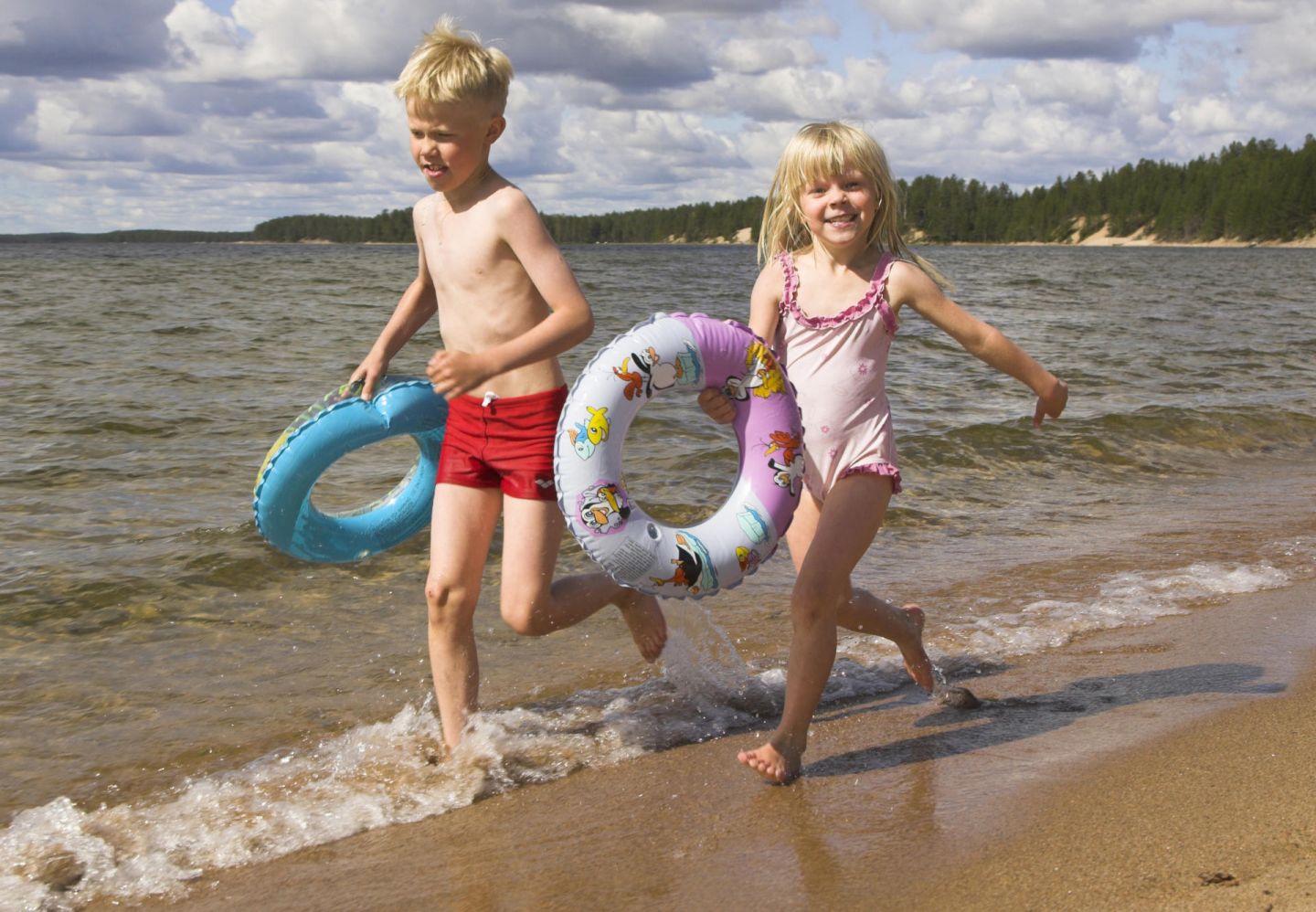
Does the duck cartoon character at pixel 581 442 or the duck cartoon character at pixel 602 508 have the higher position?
the duck cartoon character at pixel 581 442

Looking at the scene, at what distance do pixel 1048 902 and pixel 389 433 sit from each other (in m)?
2.22

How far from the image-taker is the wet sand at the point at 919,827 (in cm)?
246

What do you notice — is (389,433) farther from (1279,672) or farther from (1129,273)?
(1129,273)

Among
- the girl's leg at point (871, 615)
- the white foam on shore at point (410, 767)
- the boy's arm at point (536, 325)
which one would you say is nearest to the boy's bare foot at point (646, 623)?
the white foam on shore at point (410, 767)

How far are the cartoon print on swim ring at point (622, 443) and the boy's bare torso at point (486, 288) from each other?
18 cm

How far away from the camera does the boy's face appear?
124 inches

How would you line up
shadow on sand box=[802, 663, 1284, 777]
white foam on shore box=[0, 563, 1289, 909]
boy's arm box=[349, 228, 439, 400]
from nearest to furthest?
white foam on shore box=[0, 563, 1289, 909]
shadow on sand box=[802, 663, 1284, 777]
boy's arm box=[349, 228, 439, 400]

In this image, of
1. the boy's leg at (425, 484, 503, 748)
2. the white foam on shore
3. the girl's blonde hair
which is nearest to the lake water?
the white foam on shore

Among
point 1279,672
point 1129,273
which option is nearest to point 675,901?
point 1279,672

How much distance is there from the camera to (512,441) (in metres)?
3.29

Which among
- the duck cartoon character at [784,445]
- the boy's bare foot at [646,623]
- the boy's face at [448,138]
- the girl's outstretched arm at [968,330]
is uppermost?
the boy's face at [448,138]

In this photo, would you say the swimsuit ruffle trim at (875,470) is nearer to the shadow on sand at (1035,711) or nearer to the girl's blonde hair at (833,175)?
the girl's blonde hair at (833,175)

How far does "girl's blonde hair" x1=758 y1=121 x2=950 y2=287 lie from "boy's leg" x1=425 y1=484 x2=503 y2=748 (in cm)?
108

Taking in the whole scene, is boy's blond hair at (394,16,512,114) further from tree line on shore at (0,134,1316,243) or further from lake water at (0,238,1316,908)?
tree line on shore at (0,134,1316,243)
